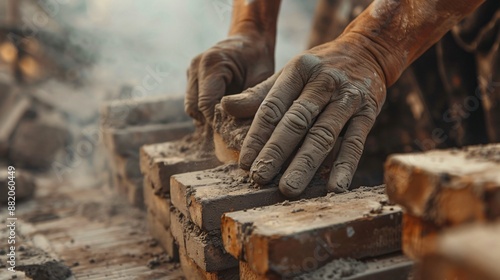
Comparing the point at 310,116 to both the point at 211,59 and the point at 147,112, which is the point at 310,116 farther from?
the point at 147,112

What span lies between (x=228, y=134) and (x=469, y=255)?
5.51 ft

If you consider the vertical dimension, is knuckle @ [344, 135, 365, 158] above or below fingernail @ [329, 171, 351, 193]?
above

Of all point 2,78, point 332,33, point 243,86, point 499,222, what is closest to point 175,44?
point 2,78

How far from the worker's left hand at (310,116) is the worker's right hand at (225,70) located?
0.50 metres

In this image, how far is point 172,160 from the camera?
3084 millimetres

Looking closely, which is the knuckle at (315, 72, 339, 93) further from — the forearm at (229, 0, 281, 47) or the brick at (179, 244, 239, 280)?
the forearm at (229, 0, 281, 47)

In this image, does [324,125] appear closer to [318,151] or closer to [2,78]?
[318,151]

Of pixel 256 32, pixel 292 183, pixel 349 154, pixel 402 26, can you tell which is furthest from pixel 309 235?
pixel 256 32

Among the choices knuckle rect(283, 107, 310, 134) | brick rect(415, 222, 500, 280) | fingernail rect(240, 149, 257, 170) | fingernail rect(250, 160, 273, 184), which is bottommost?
brick rect(415, 222, 500, 280)

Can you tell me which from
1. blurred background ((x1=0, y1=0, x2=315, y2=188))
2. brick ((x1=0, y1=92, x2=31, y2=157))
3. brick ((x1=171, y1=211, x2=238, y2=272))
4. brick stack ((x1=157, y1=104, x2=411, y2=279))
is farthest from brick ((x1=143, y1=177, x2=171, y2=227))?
brick ((x1=0, y1=92, x2=31, y2=157))

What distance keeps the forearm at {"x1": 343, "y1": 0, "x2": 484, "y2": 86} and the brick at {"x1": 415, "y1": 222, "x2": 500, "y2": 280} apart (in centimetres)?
151

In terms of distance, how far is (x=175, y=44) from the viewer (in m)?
7.42

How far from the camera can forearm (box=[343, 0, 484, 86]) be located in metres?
2.71

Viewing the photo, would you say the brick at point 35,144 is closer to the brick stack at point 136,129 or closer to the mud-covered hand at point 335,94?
the brick stack at point 136,129
